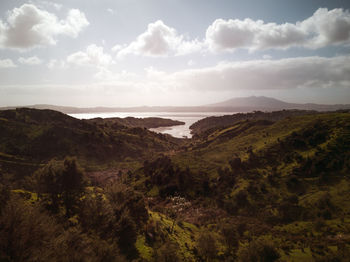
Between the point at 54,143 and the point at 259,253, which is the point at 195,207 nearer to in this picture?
the point at 259,253

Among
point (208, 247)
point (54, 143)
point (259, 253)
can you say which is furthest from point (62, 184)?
point (54, 143)

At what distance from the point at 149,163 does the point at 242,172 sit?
6004 cm

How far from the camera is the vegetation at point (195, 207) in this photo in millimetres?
23484

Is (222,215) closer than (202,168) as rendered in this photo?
Yes

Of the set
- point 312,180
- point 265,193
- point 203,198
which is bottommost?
point 203,198

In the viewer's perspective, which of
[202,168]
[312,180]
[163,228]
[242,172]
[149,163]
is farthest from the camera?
[149,163]

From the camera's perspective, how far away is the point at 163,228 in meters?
44.1

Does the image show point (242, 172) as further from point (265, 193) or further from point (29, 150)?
point (29, 150)

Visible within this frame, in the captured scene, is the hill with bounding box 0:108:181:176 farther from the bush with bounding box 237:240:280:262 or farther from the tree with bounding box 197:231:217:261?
the bush with bounding box 237:240:280:262

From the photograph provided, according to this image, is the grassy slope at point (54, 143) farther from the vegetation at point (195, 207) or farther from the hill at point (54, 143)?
the vegetation at point (195, 207)

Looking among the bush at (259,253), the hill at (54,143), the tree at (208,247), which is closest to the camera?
the bush at (259,253)

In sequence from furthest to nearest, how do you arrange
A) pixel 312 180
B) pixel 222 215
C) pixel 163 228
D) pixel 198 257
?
pixel 312 180 < pixel 222 215 < pixel 163 228 < pixel 198 257

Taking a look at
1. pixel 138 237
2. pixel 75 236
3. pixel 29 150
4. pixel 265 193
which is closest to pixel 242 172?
pixel 265 193

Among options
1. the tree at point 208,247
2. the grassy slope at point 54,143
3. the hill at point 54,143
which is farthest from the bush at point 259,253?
the grassy slope at point 54,143
